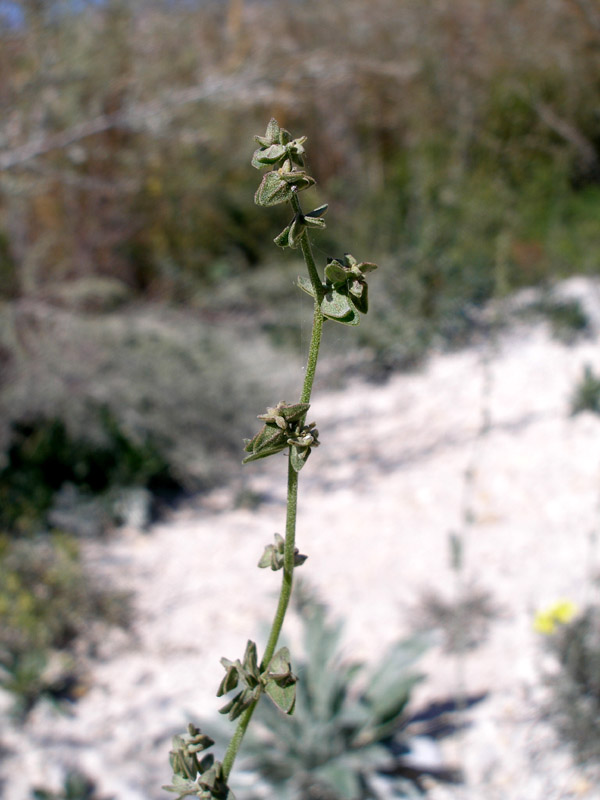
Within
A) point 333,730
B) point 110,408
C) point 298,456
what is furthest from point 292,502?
point 110,408

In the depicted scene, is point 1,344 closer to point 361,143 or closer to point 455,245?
point 455,245

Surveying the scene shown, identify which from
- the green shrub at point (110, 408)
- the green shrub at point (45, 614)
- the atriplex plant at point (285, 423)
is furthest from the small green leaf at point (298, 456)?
the green shrub at point (110, 408)

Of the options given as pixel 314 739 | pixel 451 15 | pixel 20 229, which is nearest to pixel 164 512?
pixel 314 739

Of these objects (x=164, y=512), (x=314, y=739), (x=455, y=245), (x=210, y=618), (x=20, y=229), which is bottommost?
(x=314, y=739)

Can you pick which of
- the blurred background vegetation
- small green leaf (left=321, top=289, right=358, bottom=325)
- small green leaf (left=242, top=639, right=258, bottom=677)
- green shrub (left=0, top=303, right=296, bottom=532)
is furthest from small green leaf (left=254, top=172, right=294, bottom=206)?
green shrub (left=0, top=303, right=296, bottom=532)

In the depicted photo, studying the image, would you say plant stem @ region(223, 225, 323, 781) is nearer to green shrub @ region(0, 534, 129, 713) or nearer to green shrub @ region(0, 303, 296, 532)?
green shrub @ region(0, 534, 129, 713)

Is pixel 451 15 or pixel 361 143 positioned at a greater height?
pixel 451 15
